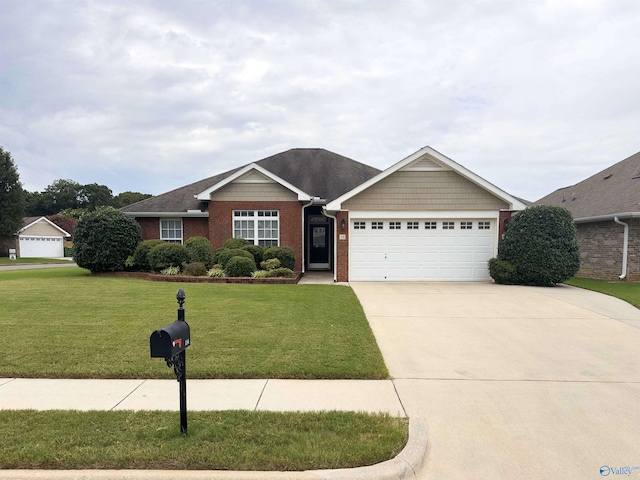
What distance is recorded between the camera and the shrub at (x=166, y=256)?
15.1 meters

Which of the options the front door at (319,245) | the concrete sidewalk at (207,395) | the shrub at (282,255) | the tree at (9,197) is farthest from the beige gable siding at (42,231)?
the concrete sidewalk at (207,395)

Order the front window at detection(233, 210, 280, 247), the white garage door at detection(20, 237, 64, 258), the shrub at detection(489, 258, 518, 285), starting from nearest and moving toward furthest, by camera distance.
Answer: the shrub at detection(489, 258, 518, 285) < the front window at detection(233, 210, 280, 247) < the white garage door at detection(20, 237, 64, 258)

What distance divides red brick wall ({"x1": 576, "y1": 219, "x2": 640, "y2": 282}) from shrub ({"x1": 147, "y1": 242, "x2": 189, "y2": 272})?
1749 centimetres

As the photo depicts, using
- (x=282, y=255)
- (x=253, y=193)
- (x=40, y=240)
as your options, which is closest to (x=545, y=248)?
(x=282, y=255)

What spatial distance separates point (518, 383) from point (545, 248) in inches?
377

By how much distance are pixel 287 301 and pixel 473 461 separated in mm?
6933

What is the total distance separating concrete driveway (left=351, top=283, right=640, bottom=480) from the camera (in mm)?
3285

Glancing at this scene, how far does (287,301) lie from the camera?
9.82m

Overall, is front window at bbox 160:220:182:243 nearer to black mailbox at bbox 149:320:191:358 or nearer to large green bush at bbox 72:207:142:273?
large green bush at bbox 72:207:142:273

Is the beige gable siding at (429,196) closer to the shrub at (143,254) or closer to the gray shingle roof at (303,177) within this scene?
the gray shingle roof at (303,177)

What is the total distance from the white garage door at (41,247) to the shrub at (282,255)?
3899 centimetres

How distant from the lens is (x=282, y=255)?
15.1 metres

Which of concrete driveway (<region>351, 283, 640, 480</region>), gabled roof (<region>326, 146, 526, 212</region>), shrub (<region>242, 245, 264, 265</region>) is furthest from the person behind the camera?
shrub (<region>242, 245, 264, 265</region>)

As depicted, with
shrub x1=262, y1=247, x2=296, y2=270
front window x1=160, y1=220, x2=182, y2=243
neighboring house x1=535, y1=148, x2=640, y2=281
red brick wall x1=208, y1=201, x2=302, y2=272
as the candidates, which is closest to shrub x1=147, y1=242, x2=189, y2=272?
red brick wall x1=208, y1=201, x2=302, y2=272
